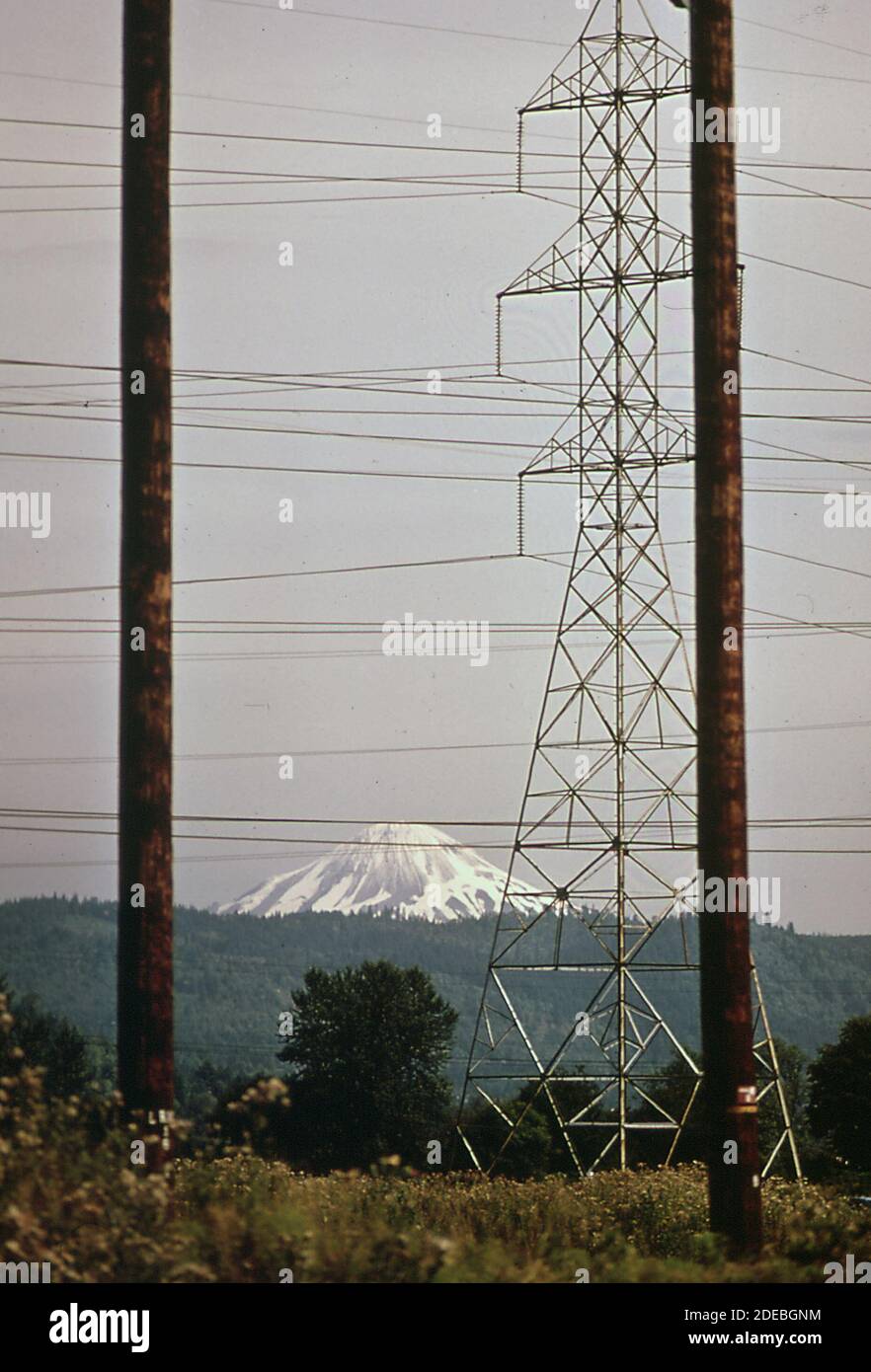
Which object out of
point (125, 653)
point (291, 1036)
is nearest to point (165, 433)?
point (125, 653)

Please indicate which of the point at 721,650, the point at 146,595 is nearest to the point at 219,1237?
the point at 146,595

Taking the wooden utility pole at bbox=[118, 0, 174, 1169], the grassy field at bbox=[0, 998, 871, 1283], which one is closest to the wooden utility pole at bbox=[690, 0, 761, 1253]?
the grassy field at bbox=[0, 998, 871, 1283]

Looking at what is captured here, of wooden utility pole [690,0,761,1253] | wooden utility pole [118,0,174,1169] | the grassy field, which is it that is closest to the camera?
the grassy field

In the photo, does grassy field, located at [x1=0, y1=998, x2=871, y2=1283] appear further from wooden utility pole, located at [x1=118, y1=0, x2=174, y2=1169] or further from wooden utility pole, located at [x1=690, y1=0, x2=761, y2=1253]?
wooden utility pole, located at [x1=690, y1=0, x2=761, y2=1253]

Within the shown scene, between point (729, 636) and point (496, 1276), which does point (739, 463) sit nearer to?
point (729, 636)

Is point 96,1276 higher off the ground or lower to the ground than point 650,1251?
higher

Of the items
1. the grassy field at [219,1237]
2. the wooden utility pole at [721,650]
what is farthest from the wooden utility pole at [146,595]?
the wooden utility pole at [721,650]

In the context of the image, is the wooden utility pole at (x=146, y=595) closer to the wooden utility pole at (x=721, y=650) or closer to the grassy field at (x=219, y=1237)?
the grassy field at (x=219, y=1237)
